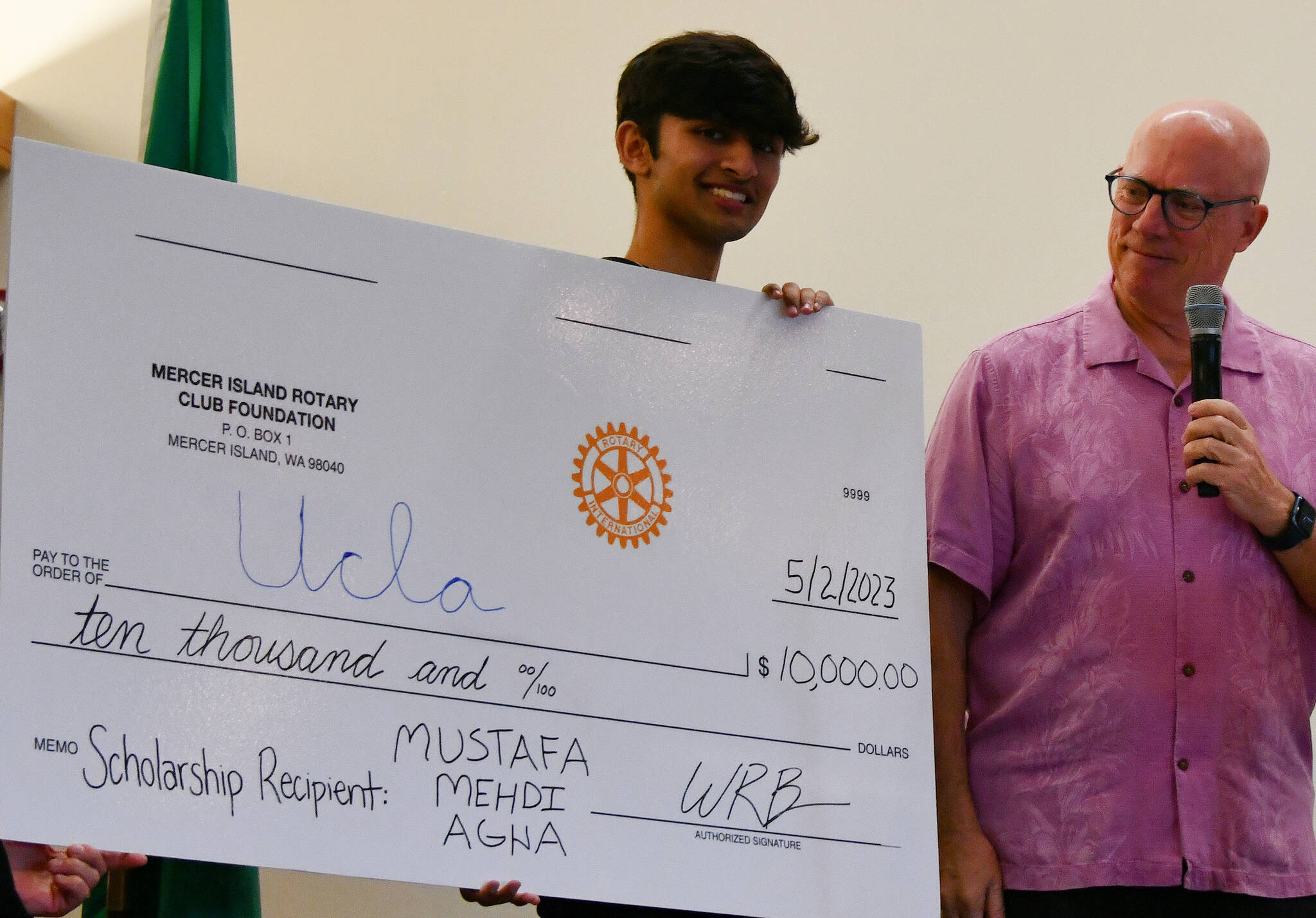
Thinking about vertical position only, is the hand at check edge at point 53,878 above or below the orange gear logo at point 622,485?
below

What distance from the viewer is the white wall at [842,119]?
287 cm

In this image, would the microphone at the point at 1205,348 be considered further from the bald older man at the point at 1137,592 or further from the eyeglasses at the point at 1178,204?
the eyeglasses at the point at 1178,204

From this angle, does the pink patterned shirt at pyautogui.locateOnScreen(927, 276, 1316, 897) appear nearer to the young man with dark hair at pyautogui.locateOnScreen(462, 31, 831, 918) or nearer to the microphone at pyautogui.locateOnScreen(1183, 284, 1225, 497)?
the microphone at pyautogui.locateOnScreen(1183, 284, 1225, 497)

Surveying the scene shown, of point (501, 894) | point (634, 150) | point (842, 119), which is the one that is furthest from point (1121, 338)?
point (842, 119)

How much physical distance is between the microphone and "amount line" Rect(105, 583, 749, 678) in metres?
0.67

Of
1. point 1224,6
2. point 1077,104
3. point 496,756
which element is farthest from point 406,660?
point 1224,6

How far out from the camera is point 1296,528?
5.75 feet

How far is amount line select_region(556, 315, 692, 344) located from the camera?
164cm

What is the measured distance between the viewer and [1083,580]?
71.0 inches

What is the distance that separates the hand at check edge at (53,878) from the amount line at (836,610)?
832 millimetres

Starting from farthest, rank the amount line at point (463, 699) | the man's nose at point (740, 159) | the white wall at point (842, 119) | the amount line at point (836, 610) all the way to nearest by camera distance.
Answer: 1. the white wall at point (842, 119)
2. the man's nose at point (740, 159)
3. the amount line at point (836, 610)
4. the amount line at point (463, 699)

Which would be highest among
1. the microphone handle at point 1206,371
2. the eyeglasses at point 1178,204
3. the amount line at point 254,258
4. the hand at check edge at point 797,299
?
the eyeglasses at point 1178,204

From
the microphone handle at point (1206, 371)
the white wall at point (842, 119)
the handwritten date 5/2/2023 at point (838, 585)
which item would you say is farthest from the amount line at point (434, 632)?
the white wall at point (842, 119)

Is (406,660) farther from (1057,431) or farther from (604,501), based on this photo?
(1057,431)
